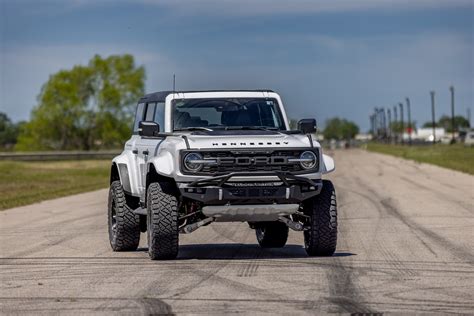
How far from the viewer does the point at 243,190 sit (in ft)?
42.9

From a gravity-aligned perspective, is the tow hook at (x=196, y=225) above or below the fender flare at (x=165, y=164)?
below

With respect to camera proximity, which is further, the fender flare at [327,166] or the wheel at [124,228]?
the wheel at [124,228]

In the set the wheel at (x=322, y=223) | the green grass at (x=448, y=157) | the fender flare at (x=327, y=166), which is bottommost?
the green grass at (x=448, y=157)

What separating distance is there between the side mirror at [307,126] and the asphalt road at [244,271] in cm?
157

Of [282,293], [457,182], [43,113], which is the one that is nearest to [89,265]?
[282,293]

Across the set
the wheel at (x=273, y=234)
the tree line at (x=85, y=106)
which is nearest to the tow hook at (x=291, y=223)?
the wheel at (x=273, y=234)

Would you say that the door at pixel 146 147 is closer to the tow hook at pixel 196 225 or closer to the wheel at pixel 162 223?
the wheel at pixel 162 223

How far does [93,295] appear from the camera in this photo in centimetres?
1062

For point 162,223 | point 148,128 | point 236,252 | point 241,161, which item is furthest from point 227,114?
point 162,223

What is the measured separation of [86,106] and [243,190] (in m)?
104

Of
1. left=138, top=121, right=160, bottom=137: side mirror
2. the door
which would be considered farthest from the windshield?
left=138, top=121, right=160, bottom=137: side mirror

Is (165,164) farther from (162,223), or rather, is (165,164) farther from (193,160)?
(162,223)

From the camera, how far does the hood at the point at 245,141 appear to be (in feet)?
43.4

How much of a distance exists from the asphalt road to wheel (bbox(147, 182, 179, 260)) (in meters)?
0.23
